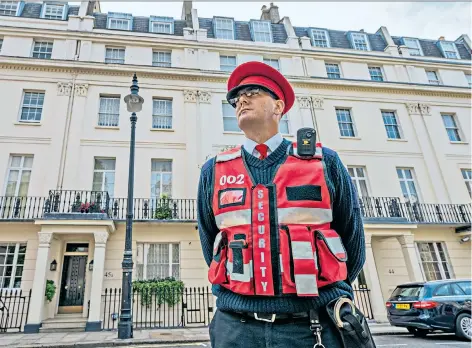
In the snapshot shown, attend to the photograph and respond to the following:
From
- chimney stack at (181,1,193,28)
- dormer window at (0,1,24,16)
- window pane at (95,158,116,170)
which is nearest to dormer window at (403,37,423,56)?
chimney stack at (181,1,193,28)

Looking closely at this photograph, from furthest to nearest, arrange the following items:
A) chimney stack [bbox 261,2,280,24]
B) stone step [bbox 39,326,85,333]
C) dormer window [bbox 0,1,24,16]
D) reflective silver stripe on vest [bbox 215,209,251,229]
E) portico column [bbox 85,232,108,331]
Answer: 1. chimney stack [bbox 261,2,280,24]
2. dormer window [bbox 0,1,24,16]
3. portico column [bbox 85,232,108,331]
4. stone step [bbox 39,326,85,333]
5. reflective silver stripe on vest [bbox 215,209,251,229]

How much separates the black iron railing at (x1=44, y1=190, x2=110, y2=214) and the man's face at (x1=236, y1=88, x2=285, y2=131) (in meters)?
11.7

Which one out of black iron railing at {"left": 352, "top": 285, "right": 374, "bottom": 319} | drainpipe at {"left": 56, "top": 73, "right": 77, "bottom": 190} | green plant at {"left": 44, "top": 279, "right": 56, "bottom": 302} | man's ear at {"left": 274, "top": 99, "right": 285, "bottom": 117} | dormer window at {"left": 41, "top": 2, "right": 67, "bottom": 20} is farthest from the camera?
dormer window at {"left": 41, "top": 2, "right": 67, "bottom": 20}

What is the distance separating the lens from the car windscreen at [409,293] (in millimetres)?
8672

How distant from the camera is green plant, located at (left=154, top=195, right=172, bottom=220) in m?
12.8

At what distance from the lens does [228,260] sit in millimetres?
1547

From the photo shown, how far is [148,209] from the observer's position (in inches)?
511

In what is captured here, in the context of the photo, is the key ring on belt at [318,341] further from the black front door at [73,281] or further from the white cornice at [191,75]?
the white cornice at [191,75]

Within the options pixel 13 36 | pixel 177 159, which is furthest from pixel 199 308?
pixel 13 36

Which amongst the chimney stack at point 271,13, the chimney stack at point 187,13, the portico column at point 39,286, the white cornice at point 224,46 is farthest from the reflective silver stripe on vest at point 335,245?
the chimney stack at point 271,13

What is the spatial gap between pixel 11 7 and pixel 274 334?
21569mm

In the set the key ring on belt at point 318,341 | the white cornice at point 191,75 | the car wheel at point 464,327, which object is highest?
→ the white cornice at point 191,75

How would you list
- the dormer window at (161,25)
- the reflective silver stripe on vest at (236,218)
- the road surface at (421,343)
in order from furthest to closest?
the dormer window at (161,25) < the road surface at (421,343) < the reflective silver stripe on vest at (236,218)

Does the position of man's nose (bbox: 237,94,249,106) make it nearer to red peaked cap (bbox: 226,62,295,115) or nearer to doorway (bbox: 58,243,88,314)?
red peaked cap (bbox: 226,62,295,115)
